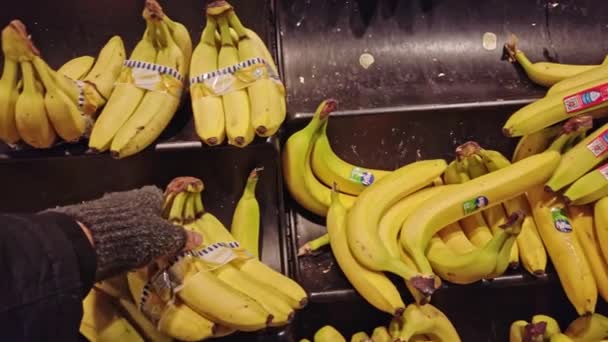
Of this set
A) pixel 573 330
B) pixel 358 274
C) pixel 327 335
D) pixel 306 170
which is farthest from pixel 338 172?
pixel 573 330

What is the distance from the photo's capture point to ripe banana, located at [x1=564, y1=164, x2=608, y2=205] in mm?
1325

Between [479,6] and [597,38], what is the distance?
0.39 meters

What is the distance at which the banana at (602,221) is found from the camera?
132 cm

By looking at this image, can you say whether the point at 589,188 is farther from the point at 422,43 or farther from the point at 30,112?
the point at 30,112

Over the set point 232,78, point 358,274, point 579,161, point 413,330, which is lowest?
point 413,330

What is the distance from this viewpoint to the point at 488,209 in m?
1.47

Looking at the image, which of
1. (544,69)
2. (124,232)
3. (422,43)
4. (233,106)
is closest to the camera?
(124,232)

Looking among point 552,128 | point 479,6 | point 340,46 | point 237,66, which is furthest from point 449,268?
point 479,6

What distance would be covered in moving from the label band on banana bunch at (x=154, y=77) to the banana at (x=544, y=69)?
1.05 m

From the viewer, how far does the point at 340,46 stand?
1.79 m

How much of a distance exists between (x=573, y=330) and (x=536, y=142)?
20.0 inches

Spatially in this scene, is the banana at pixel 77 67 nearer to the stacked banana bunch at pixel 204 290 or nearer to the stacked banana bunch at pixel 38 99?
the stacked banana bunch at pixel 38 99

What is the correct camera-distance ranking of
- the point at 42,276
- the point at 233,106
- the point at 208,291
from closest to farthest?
1. the point at 42,276
2. the point at 208,291
3. the point at 233,106

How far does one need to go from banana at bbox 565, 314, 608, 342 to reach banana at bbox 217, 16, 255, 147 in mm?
979
